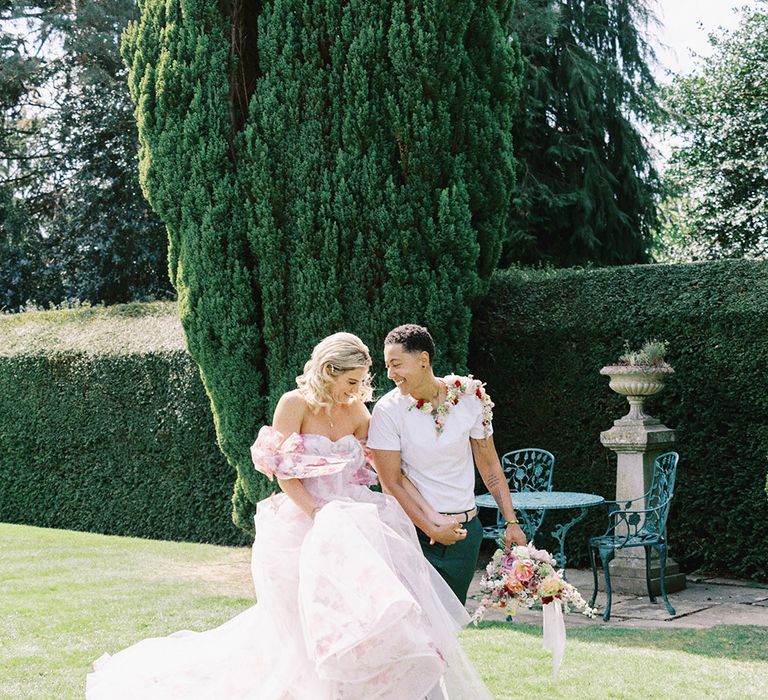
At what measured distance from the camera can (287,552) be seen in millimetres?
3902

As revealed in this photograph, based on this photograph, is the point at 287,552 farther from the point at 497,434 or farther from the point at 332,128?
the point at 497,434

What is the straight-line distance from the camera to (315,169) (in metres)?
7.96

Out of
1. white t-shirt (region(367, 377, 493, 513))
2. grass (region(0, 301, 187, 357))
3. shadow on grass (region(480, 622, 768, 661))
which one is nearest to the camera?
white t-shirt (region(367, 377, 493, 513))

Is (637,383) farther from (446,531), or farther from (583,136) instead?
(583,136)

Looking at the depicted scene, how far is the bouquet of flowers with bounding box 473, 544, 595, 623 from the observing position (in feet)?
13.1

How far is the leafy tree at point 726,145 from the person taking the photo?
16.5 meters

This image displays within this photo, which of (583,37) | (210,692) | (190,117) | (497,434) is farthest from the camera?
(583,37)

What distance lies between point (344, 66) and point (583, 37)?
9.75 meters

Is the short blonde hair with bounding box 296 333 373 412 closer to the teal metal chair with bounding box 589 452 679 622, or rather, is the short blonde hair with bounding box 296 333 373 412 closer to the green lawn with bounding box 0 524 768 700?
the green lawn with bounding box 0 524 768 700

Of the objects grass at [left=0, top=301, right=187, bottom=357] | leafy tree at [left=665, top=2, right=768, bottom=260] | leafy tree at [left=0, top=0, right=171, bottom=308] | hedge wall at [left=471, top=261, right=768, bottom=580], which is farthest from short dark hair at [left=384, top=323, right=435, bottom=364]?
leafy tree at [left=0, top=0, right=171, bottom=308]

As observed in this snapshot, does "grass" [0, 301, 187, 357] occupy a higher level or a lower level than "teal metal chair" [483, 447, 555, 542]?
higher

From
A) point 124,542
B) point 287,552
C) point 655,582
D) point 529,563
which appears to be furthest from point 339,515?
point 124,542

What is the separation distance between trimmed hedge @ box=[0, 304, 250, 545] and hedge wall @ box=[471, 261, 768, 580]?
3494 millimetres

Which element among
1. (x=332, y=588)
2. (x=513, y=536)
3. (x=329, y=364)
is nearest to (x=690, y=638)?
(x=513, y=536)
